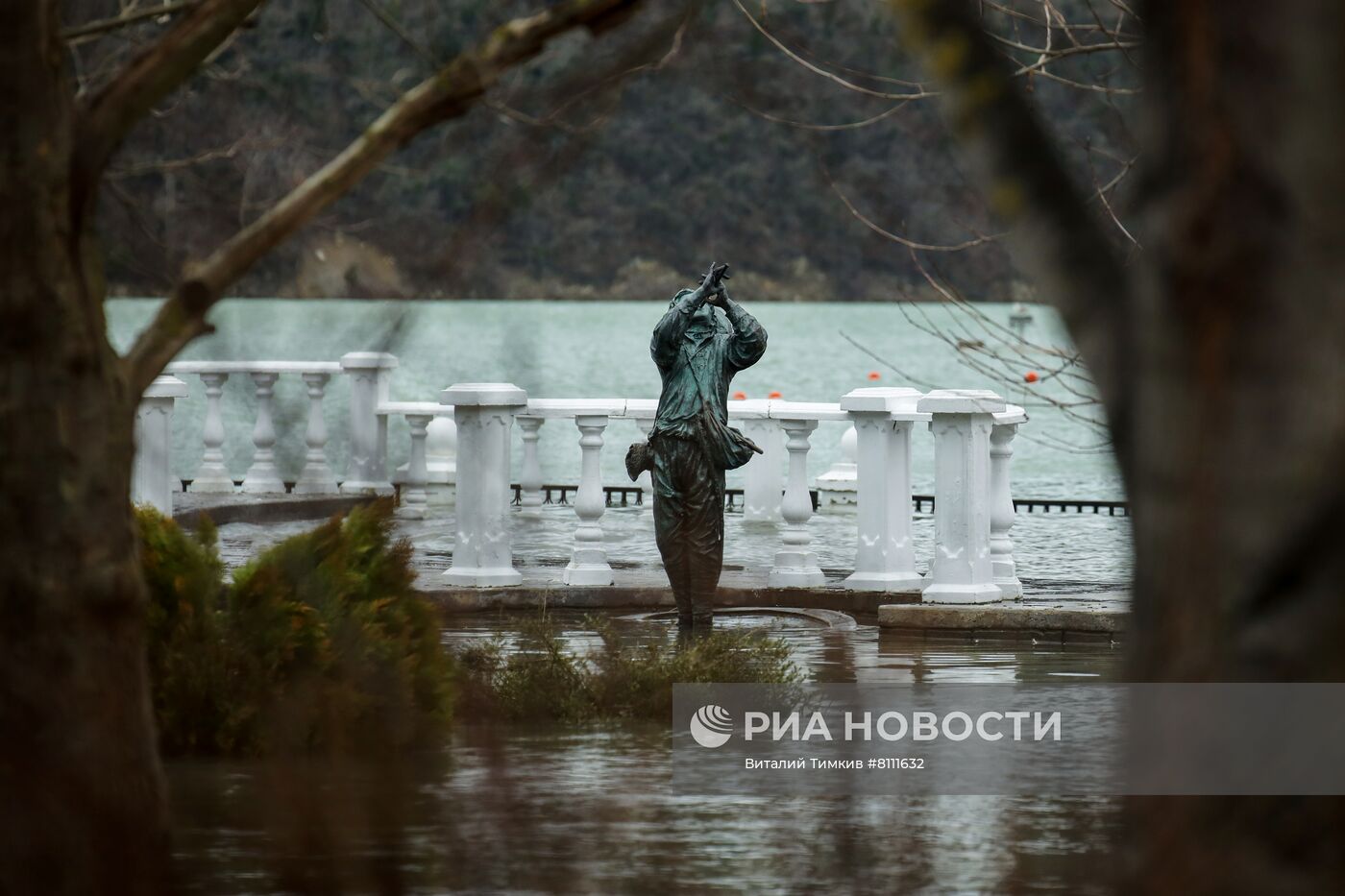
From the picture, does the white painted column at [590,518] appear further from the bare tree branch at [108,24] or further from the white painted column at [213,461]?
the bare tree branch at [108,24]

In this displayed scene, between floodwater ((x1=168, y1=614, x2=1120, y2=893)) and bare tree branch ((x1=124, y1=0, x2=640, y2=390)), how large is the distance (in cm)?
132

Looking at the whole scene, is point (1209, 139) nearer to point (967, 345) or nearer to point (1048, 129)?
point (1048, 129)

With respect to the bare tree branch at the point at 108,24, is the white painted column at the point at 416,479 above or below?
below

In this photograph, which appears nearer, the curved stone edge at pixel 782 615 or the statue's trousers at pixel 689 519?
the statue's trousers at pixel 689 519

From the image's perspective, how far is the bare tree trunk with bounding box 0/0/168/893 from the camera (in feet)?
12.8

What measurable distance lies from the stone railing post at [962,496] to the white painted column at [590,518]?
2.38m

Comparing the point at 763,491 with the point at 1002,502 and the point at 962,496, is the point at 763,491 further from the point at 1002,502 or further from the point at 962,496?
the point at 962,496

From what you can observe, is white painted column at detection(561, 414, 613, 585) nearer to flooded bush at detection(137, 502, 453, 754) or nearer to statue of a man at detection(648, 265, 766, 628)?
statue of a man at detection(648, 265, 766, 628)

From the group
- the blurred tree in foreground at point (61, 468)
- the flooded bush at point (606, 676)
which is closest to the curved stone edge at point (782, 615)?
the flooded bush at point (606, 676)

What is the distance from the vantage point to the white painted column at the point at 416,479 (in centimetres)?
1834

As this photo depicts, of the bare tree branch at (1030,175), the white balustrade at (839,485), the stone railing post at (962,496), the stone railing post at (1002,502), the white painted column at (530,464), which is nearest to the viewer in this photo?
Answer: the bare tree branch at (1030,175)

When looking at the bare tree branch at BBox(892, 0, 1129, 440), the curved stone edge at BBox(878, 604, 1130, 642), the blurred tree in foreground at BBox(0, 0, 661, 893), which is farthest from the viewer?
the curved stone edge at BBox(878, 604, 1130, 642)

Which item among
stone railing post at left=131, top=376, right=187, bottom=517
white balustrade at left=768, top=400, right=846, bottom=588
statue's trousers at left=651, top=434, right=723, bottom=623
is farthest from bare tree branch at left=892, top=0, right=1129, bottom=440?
stone railing post at left=131, top=376, right=187, bottom=517

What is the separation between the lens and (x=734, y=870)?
5.81m
